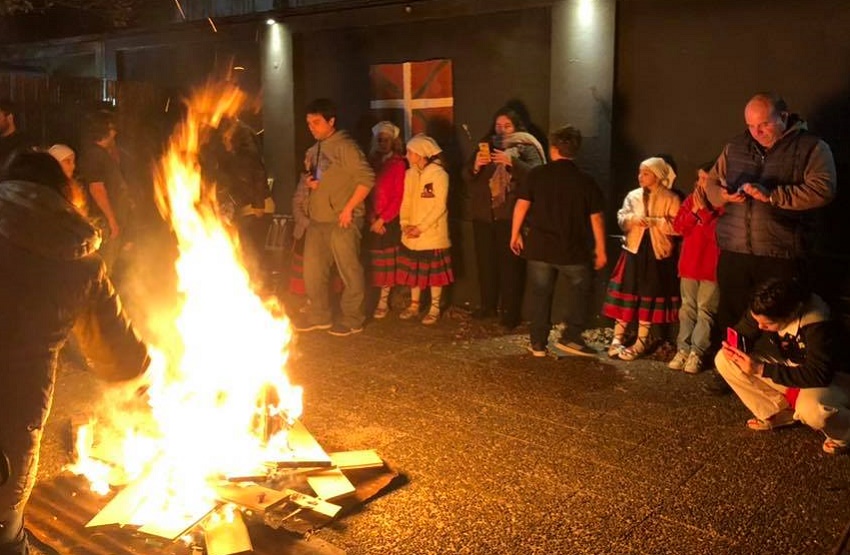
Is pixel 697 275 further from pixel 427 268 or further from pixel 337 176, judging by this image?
pixel 337 176

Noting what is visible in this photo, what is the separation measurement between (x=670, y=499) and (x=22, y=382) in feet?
11.4

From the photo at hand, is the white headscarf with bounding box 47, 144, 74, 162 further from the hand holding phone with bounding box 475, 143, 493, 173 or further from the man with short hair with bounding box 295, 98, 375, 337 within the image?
the hand holding phone with bounding box 475, 143, 493, 173

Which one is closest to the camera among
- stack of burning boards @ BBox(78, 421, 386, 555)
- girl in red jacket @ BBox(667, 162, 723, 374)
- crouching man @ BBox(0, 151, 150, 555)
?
crouching man @ BBox(0, 151, 150, 555)

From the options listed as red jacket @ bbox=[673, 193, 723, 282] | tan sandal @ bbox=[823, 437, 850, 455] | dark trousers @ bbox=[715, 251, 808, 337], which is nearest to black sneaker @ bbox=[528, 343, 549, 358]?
red jacket @ bbox=[673, 193, 723, 282]

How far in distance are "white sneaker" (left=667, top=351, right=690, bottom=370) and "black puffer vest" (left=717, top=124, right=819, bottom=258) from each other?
4.40 ft

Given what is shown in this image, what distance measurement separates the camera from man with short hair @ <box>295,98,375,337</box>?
8.57 metres

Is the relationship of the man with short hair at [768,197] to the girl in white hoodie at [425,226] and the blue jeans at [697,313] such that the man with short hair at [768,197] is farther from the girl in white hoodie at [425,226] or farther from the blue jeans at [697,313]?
the girl in white hoodie at [425,226]

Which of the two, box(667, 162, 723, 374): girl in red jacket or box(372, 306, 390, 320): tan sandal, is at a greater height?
box(667, 162, 723, 374): girl in red jacket

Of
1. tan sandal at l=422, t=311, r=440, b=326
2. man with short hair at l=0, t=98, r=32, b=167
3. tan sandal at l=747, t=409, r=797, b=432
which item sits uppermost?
man with short hair at l=0, t=98, r=32, b=167

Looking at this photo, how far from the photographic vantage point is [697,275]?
7.26 metres

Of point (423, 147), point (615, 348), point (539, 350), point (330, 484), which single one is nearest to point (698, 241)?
point (615, 348)

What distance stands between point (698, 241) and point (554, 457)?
272cm

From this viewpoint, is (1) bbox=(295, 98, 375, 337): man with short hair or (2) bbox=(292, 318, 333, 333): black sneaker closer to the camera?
(1) bbox=(295, 98, 375, 337): man with short hair

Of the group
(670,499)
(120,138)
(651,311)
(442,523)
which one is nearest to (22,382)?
(442,523)
